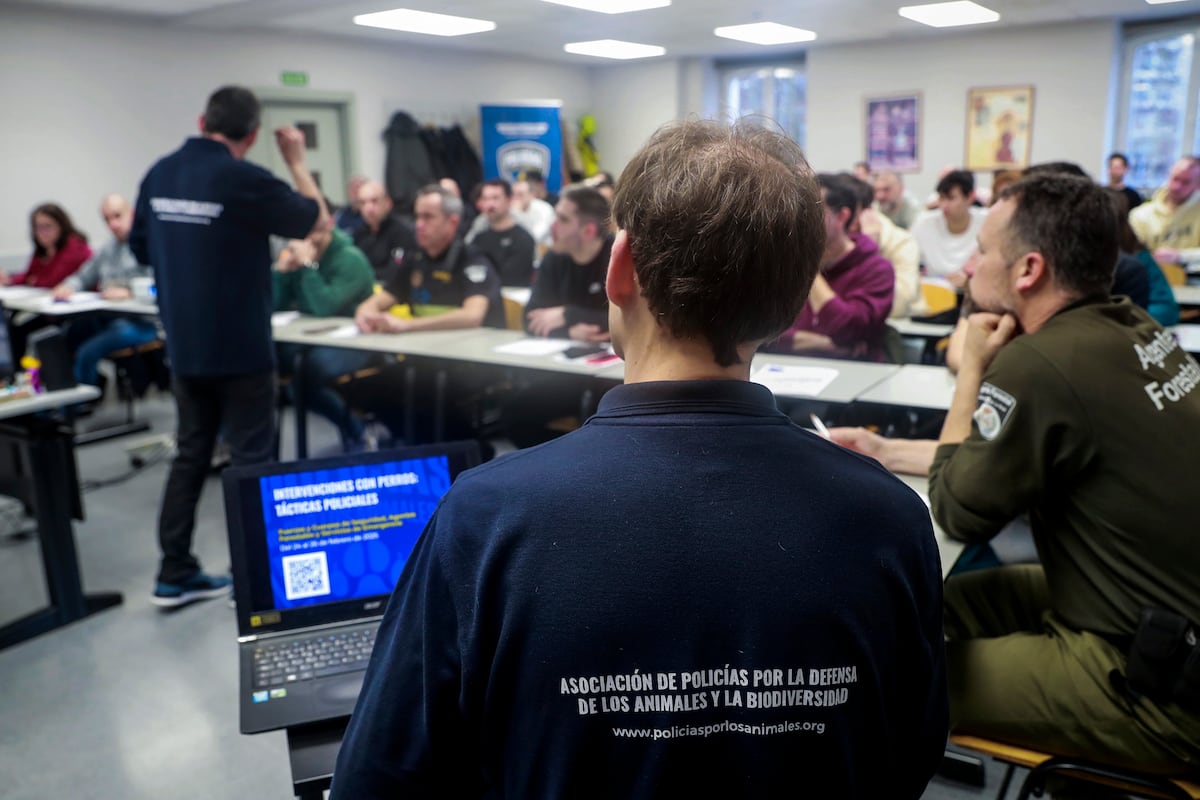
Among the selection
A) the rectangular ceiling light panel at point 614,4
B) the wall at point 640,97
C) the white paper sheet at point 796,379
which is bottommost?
the white paper sheet at point 796,379

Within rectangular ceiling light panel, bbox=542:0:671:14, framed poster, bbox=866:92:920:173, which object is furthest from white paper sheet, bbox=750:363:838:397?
framed poster, bbox=866:92:920:173

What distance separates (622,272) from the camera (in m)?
0.76

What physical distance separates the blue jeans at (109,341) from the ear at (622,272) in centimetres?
510

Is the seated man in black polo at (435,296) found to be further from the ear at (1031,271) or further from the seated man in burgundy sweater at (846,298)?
the ear at (1031,271)

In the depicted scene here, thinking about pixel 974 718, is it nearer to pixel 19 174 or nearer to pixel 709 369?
pixel 709 369

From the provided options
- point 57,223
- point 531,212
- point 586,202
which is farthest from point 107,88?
point 586,202

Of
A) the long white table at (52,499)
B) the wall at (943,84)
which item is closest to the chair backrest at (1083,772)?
the long white table at (52,499)

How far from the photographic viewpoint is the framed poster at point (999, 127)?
8891mm

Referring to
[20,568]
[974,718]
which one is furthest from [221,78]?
[974,718]

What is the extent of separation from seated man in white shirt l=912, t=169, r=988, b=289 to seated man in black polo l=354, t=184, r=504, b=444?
2.84m

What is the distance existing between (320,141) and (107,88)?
197 centimetres

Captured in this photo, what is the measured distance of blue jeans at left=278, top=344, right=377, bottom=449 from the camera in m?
4.17

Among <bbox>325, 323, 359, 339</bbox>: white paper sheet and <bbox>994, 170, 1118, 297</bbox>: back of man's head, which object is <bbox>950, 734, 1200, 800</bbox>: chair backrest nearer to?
<bbox>994, 170, 1118, 297</bbox>: back of man's head

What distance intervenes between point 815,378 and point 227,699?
1984 millimetres
